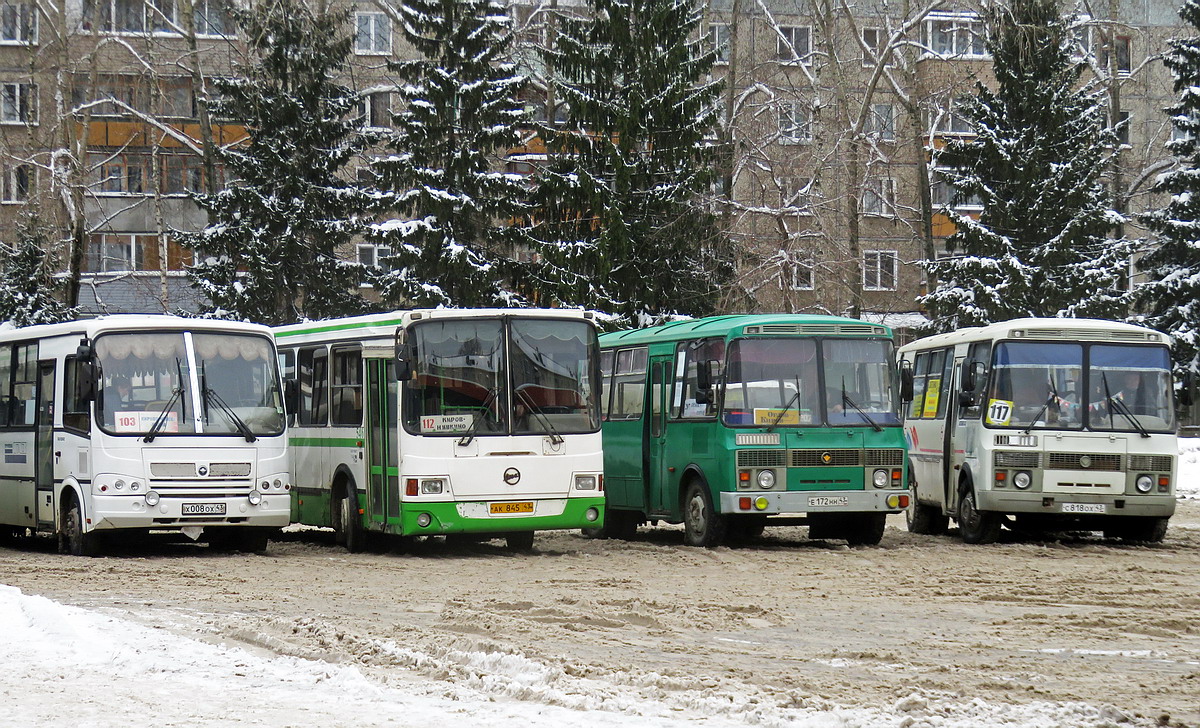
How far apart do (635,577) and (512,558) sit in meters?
3.01

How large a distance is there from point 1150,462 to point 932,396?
370 cm

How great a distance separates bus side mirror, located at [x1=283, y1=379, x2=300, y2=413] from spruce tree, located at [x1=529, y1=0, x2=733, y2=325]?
16.9m

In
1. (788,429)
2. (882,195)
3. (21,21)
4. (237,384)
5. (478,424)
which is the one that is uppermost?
(21,21)

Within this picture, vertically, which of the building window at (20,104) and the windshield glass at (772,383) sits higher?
the building window at (20,104)

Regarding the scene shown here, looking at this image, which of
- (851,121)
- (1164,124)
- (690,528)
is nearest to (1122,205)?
(1164,124)

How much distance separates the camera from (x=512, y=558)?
19828 mm

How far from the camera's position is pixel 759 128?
1726 inches

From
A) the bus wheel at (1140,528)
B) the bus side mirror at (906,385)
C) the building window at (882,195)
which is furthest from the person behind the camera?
the building window at (882,195)

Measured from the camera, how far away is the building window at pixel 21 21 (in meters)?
45.1

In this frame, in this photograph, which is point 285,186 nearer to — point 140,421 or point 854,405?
point 140,421

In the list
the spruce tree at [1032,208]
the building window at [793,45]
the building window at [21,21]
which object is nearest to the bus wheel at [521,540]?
the spruce tree at [1032,208]

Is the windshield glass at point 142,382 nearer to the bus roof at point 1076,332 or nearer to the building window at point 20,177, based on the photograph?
the bus roof at point 1076,332

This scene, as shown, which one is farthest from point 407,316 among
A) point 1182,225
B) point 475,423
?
point 1182,225

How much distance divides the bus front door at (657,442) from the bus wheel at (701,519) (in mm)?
508
